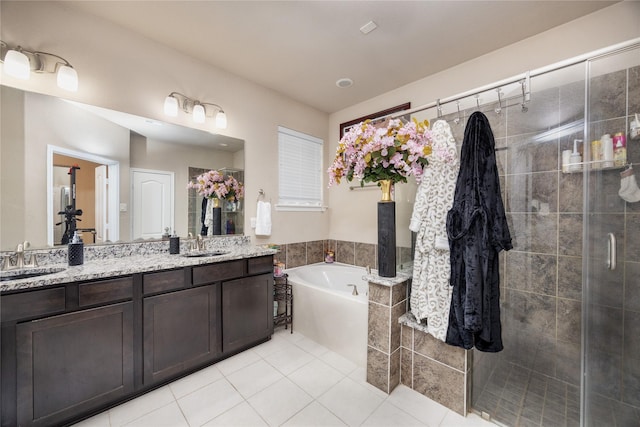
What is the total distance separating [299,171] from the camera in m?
3.37

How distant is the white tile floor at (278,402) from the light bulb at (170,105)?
2194 millimetres

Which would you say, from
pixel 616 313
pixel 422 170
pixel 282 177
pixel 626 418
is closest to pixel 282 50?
pixel 282 177

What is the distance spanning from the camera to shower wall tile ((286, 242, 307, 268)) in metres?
3.19

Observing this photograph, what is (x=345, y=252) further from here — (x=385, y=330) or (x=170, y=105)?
(x=170, y=105)

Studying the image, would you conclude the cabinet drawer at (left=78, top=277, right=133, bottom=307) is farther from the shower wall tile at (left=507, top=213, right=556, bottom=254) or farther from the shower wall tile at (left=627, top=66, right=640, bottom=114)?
the shower wall tile at (left=627, top=66, right=640, bottom=114)

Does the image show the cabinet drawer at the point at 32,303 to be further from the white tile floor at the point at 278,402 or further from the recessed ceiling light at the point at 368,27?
the recessed ceiling light at the point at 368,27

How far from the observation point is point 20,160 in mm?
1645

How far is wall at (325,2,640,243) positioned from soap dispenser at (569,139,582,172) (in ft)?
2.33

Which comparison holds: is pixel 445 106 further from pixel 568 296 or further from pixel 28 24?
pixel 28 24

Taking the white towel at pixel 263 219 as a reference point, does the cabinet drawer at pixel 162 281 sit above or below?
below

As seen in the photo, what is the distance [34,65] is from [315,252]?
9.90 ft

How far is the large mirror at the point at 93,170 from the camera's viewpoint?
1.64 metres

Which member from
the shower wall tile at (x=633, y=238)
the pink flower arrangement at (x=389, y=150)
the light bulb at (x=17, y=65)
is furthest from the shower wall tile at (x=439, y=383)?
the light bulb at (x=17, y=65)

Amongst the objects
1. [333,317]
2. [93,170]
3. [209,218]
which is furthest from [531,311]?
→ [93,170]
